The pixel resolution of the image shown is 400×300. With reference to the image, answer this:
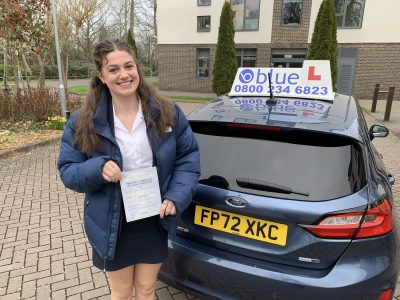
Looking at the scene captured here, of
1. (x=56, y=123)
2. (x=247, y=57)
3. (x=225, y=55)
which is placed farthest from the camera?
(x=247, y=57)

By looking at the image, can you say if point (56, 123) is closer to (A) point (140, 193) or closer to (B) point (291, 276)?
(A) point (140, 193)

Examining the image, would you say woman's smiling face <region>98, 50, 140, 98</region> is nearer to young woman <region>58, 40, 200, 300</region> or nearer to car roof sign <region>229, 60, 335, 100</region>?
young woman <region>58, 40, 200, 300</region>

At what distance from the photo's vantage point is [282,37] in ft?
62.0

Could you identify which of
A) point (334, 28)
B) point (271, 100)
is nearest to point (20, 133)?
point (271, 100)

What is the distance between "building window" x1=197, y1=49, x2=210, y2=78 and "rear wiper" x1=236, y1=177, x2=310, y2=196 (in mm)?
19985

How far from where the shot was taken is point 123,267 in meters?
1.85

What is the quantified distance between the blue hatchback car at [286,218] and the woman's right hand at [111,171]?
0.65 meters

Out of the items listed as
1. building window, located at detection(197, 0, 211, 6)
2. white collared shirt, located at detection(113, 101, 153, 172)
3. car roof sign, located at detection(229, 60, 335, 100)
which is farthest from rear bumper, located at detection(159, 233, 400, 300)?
building window, located at detection(197, 0, 211, 6)

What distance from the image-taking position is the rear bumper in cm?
171

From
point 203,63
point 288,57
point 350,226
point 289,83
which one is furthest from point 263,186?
point 203,63

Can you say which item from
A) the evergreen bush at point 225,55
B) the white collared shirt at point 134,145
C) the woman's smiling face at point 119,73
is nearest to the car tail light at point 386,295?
the white collared shirt at point 134,145

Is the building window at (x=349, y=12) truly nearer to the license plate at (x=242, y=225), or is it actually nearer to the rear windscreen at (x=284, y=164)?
the rear windscreen at (x=284, y=164)

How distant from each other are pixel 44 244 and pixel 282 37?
60.2ft

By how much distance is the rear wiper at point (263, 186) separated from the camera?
1.86 m
